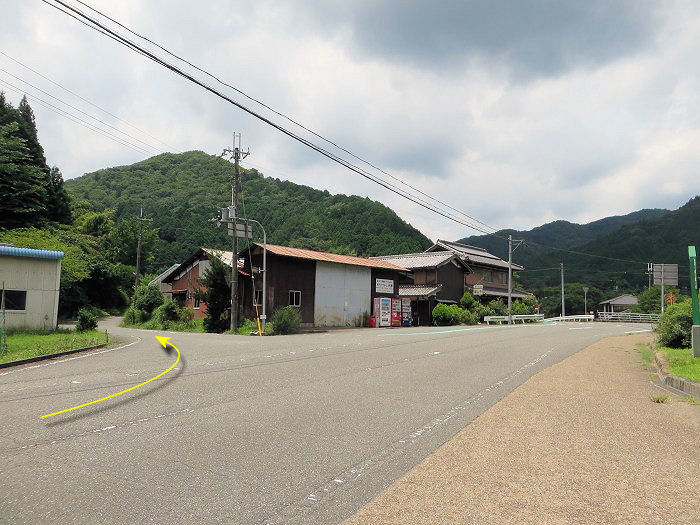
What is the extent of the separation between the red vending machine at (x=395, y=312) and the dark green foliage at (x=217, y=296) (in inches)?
488

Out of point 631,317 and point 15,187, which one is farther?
point 631,317

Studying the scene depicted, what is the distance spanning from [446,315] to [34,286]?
27.7 meters

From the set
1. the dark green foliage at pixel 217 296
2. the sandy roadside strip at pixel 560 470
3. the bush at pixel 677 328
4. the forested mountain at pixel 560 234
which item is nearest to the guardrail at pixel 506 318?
the dark green foliage at pixel 217 296

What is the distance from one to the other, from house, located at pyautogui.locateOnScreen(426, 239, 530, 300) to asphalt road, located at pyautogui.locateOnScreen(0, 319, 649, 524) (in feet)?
141

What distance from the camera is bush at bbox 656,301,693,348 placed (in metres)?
16.5

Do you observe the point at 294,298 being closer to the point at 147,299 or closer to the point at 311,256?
the point at 311,256

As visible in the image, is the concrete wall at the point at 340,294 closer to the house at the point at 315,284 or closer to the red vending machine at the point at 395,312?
the house at the point at 315,284

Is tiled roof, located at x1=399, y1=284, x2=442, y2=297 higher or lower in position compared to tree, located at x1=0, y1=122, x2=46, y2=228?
lower

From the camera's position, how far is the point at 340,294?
33.3 m

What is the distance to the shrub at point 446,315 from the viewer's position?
3903 centimetres

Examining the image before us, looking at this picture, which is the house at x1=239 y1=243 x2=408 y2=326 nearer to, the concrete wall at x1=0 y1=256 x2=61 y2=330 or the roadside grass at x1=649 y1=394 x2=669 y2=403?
the concrete wall at x1=0 y1=256 x2=61 y2=330

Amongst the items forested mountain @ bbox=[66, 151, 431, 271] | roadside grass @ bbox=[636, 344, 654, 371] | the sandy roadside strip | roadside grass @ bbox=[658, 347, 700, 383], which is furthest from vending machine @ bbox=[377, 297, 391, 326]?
the sandy roadside strip

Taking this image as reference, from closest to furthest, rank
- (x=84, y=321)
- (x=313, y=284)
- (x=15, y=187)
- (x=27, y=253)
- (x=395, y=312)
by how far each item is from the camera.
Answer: (x=27, y=253) < (x=84, y=321) < (x=313, y=284) < (x=395, y=312) < (x=15, y=187)

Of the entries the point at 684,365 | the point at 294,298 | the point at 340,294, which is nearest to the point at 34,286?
the point at 294,298
